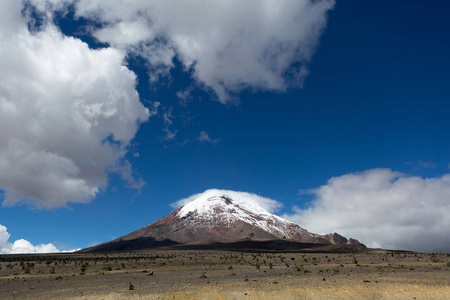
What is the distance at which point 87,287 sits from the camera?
96.0 ft

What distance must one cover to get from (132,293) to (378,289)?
19309 mm

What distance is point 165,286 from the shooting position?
2780 centimetres

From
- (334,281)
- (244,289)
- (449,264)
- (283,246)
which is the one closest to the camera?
(244,289)

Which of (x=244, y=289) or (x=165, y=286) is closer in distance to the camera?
(x=244, y=289)

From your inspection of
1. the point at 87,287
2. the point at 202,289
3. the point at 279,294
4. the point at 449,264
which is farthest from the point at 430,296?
the point at 87,287

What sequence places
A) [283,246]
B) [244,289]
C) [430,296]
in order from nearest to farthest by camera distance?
[430,296]
[244,289]
[283,246]

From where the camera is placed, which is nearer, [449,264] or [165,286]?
[165,286]

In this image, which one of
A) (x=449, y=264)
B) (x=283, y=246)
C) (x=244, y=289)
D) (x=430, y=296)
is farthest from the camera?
(x=283, y=246)

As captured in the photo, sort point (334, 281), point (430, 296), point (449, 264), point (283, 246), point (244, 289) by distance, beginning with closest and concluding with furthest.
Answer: point (430, 296)
point (244, 289)
point (334, 281)
point (449, 264)
point (283, 246)

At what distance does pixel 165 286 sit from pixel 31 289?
12893 millimetres

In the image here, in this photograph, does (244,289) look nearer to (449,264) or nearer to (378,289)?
(378,289)

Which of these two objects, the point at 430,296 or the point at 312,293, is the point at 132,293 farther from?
the point at 430,296

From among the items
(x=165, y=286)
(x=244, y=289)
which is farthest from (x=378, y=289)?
(x=165, y=286)

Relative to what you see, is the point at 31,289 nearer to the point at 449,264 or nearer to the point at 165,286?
the point at 165,286
